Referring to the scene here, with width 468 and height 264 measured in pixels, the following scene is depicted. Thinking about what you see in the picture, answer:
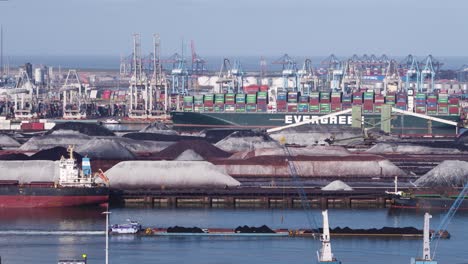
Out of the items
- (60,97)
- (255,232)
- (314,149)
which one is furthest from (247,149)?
(60,97)

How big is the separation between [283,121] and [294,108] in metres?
1.22

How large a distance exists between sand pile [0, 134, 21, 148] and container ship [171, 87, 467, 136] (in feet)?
52.2

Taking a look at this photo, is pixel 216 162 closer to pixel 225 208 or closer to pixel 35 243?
pixel 225 208

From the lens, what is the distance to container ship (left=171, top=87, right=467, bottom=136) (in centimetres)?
7000

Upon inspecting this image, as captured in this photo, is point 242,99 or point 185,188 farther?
point 242,99

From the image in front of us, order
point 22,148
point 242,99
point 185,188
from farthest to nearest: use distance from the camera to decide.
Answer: point 242,99 → point 22,148 → point 185,188

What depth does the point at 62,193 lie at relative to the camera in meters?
37.4

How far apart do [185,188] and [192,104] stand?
32732mm

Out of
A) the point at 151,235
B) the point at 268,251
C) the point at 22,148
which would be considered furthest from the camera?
the point at 22,148

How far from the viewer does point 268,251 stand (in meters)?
30.1

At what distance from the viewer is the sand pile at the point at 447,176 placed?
134ft

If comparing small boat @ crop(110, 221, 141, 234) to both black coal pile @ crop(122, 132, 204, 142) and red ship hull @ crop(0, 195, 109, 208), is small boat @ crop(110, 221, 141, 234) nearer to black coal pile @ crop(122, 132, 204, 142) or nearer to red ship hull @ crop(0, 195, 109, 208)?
red ship hull @ crop(0, 195, 109, 208)

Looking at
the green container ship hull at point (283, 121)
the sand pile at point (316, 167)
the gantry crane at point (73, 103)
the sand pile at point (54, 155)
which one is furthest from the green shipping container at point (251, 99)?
the sand pile at point (54, 155)

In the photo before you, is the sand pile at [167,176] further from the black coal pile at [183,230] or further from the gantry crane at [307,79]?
the gantry crane at [307,79]
